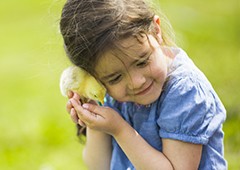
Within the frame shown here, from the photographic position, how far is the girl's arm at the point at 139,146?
350cm

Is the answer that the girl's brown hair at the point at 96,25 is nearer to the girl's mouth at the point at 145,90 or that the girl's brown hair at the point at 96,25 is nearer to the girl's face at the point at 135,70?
the girl's face at the point at 135,70

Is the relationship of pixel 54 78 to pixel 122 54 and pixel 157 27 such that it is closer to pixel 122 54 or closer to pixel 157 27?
pixel 157 27

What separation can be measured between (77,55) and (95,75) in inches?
5.1

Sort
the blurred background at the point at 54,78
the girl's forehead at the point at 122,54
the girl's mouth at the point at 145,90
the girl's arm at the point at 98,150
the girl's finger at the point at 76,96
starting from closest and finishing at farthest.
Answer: the girl's forehead at the point at 122,54, the girl's mouth at the point at 145,90, the girl's finger at the point at 76,96, the girl's arm at the point at 98,150, the blurred background at the point at 54,78

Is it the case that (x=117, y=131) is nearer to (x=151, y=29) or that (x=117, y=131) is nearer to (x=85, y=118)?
(x=85, y=118)

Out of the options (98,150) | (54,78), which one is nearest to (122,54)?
(98,150)

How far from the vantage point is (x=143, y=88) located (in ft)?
11.2

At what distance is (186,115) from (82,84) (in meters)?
0.54

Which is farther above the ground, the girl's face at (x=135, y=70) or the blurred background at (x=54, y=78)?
the girl's face at (x=135, y=70)

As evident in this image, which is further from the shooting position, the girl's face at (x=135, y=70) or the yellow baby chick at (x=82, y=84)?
the yellow baby chick at (x=82, y=84)

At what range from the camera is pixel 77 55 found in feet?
11.1

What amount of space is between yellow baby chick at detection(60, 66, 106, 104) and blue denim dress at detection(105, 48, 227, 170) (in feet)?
0.95

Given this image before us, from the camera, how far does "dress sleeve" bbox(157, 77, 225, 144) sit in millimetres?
3461

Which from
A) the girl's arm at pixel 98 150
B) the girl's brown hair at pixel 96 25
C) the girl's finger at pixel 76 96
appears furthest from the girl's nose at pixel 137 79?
the girl's arm at pixel 98 150
